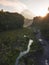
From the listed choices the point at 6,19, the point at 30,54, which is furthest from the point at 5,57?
the point at 6,19

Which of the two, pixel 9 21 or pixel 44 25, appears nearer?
pixel 9 21

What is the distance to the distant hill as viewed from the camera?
81.6 m

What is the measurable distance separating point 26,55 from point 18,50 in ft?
10.1

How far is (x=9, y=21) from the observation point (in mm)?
88062

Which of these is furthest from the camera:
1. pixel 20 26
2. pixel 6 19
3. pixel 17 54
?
pixel 20 26

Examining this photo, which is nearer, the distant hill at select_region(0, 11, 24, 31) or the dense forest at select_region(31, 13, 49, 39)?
the distant hill at select_region(0, 11, 24, 31)

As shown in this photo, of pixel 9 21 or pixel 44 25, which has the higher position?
pixel 9 21

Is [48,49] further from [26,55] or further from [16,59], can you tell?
[16,59]

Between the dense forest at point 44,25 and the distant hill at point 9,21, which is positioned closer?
the distant hill at point 9,21

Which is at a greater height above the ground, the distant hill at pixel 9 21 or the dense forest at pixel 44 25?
the distant hill at pixel 9 21

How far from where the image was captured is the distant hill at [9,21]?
81.6m

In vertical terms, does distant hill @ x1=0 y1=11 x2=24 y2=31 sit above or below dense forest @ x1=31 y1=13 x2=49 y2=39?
above

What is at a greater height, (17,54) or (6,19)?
(6,19)

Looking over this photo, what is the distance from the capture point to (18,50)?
168 ft
